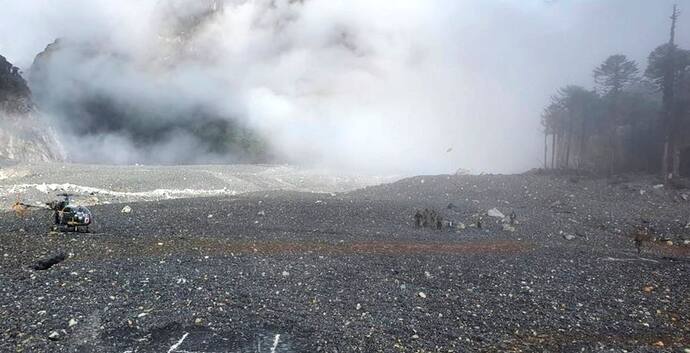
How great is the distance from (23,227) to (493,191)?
85.1 ft

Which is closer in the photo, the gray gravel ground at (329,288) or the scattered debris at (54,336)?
the scattered debris at (54,336)

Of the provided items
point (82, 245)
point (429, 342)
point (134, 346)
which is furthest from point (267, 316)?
point (82, 245)

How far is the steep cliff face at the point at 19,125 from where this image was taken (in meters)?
48.9

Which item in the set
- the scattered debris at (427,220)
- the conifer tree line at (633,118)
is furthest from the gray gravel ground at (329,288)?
the conifer tree line at (633,118)

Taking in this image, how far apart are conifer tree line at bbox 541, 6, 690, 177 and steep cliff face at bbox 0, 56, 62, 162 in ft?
178

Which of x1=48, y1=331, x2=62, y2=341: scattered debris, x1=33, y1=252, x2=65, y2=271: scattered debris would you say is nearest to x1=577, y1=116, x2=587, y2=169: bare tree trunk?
x1=33, y1=252, x2=65, y2=271: scattered debris

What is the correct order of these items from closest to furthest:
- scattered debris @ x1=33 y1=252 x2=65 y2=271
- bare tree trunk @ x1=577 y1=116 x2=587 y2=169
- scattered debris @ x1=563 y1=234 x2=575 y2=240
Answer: scattered debris @ x1=33 y1=252 x2=65 y2=271
scattered debris @ x1=563 y1=234 x2=575 y2=240
bare tree trunk @ x1=577 y1=116 x2=587 y2=169

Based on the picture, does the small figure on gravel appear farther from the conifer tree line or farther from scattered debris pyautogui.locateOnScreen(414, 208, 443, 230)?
the conifer tree line

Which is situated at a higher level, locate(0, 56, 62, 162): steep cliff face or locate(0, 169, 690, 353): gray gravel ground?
locate(0, 56, 62, 162): steep cliff face

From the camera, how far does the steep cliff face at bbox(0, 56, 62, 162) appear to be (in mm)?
48906

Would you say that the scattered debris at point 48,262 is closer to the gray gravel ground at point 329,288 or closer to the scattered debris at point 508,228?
the gray gravel ground at point 329,288

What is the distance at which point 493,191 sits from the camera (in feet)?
105

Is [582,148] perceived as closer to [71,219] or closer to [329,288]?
[329,288]

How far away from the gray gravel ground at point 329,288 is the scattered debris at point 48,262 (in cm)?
22
